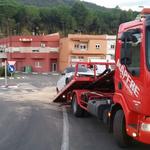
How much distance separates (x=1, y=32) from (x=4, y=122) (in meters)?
134

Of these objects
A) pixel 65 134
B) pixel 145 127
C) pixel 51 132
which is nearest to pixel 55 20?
pixel 51 132

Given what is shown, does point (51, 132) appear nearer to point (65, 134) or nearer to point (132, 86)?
point (65, 134)

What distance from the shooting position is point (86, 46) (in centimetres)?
9888

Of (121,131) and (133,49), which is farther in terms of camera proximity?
(121,131)

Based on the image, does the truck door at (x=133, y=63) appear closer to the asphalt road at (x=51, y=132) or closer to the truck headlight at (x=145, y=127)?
the truck headlight at (x=145, y=127)

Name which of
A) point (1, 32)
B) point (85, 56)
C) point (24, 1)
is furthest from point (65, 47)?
point (24, 1)

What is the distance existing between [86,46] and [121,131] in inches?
3510

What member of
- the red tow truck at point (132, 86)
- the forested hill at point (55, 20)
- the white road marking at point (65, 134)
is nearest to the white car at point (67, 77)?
the white road marking at point (65, 134)

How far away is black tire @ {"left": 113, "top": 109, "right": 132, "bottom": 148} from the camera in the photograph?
32.9 feet

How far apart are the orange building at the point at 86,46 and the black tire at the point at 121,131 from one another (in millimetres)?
86809

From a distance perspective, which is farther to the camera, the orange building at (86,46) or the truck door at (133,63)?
the orange building at (86,46)

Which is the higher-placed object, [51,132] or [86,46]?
[86,46]

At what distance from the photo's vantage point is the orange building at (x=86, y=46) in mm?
97688

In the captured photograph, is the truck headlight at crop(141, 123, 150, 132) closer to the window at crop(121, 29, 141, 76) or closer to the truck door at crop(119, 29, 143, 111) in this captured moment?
the truck door at crop(119, 29, 143, 111)
